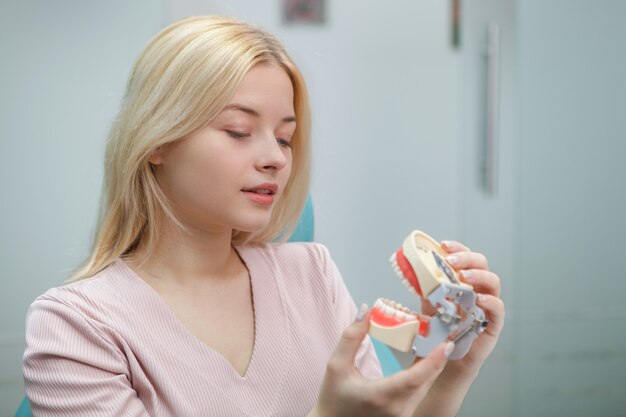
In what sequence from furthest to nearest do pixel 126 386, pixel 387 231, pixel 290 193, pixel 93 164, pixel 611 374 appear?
pixel 387 231, pixel 93 164, pixel 611 374, pixel 290 193, pixel 126 386

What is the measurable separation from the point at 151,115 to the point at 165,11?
145 centimetres

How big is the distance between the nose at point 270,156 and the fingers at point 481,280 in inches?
11.0

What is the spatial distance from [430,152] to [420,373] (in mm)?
2027

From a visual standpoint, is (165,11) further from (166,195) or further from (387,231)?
(166,195)

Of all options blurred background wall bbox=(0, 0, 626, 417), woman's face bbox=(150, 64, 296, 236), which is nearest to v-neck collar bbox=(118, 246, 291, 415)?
woman's face bbox=(150, 64, 296, 236)

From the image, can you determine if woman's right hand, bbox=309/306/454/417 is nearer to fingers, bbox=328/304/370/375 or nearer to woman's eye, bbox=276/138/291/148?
fingers, bbox=328/304/370/375

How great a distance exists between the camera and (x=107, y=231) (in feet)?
3.51

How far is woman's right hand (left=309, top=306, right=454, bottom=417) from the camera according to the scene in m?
0.76

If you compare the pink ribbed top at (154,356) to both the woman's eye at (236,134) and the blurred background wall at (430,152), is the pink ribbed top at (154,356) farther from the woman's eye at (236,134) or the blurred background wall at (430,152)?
the blurred background wall at (430,152)

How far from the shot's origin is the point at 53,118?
91.4 inches

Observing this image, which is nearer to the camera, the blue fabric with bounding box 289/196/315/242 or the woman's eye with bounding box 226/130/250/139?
the woman's eye with bounding box 226/130/250/139

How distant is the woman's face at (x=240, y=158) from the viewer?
96 centimetres

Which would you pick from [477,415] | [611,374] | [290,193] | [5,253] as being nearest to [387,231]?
[477,415]

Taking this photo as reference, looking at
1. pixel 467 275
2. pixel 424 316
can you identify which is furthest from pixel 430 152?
pixel 424 316
